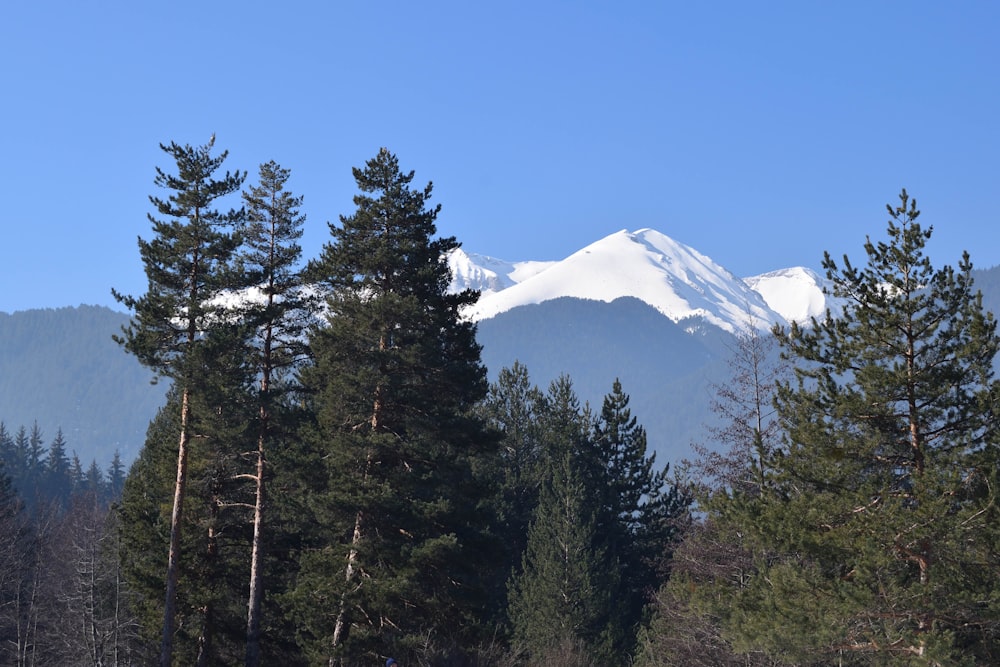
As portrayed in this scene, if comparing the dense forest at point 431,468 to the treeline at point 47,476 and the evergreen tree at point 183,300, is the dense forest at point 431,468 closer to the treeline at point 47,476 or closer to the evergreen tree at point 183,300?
the evergreen tree at point 183,300

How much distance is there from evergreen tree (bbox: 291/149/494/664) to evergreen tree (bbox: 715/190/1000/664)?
8.39 meters

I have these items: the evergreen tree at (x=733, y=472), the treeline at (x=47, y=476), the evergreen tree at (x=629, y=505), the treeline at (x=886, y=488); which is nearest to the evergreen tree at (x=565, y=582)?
the evergreen tree at (x=629, y=505)

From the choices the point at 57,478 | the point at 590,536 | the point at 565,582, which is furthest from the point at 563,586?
the point at 57,478

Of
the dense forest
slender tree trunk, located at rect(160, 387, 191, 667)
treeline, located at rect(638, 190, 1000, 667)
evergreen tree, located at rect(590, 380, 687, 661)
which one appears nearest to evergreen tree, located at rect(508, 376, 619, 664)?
evergreen tree, located at rect(590, 380, 687, 661)

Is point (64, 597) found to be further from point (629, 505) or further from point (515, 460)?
point (629, 505)

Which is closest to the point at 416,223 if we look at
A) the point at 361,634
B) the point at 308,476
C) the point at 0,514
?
the point at 308,476

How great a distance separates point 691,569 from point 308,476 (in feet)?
33.5

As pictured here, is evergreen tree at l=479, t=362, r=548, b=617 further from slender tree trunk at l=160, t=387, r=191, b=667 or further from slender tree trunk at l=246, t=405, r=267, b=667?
slender tree trunk at l=160, t=387, r=191, b=667

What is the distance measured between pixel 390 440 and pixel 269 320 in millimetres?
4227

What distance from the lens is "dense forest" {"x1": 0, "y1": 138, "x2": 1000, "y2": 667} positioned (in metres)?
18.8

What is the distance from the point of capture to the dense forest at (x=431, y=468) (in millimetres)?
18750

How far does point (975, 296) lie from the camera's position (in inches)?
746

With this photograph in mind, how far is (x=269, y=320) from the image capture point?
26391 mm

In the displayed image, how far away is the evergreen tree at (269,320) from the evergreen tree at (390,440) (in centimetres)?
76
